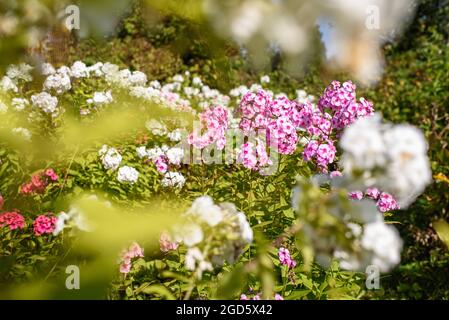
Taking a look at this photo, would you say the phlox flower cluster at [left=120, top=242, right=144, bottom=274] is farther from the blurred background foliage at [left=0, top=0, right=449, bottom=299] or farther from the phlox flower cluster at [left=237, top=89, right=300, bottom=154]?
the phlox flower cluster at [left=237, top=89, right=300, bottom=154]

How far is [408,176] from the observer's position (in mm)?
1129

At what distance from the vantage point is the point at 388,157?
115 centimetres

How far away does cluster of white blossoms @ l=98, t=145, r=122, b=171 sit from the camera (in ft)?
10.00

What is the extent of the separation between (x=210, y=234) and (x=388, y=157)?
526 millimetres

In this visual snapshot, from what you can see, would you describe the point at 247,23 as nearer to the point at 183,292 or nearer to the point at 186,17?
the point at 186,17

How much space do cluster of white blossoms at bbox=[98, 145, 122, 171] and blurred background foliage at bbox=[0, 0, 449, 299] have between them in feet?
0.45

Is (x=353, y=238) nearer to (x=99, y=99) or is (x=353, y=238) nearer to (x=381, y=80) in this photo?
(x=99, y=99)

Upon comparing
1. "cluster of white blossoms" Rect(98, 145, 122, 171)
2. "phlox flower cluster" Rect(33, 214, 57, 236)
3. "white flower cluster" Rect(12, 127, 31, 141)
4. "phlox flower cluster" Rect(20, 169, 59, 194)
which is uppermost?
"cluster of white blossoms" Rect(98, 145, 122, 171)

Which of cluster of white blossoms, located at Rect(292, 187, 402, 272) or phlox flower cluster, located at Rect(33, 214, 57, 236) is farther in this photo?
phlox flower cluster, located at Rect(33, 214, 57, 236)

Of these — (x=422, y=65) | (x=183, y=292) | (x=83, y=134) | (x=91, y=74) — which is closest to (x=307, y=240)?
(x=83, y=134)

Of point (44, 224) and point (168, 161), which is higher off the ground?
point (168, 161)

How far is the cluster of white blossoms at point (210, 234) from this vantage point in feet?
4.46

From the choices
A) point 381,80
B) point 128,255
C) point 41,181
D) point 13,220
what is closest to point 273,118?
point 128,255

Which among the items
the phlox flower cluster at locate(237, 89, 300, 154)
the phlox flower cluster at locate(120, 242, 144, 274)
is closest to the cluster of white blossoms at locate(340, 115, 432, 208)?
the phlox flower cluster at locate(120, 242, 144, 274)
